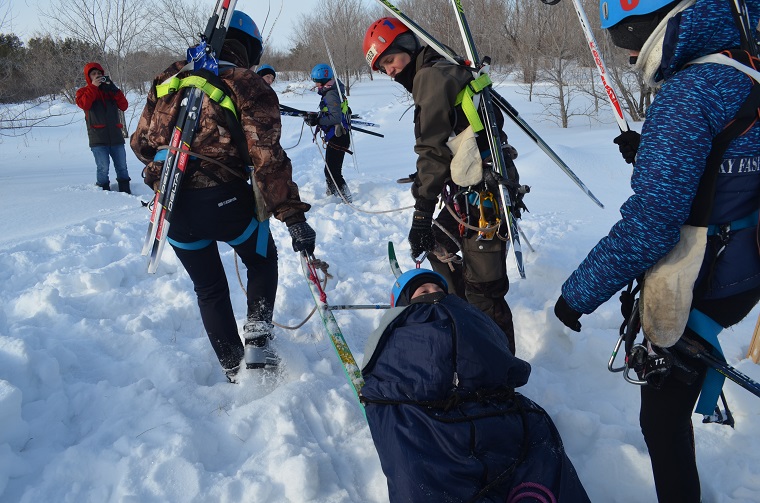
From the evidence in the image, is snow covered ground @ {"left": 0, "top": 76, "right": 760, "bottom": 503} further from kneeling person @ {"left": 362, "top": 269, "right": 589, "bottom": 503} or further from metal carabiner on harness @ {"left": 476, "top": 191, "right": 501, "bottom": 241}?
metal carabiner on harness @ {"left": 476, "top": 191, "right": 501, "bottom": 241}

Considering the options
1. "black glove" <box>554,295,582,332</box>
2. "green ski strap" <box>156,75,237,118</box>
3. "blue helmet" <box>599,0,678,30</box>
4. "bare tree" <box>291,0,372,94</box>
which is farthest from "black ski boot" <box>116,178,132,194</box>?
"bare tree" <box>291,0,372,94</box>

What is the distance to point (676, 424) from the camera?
167 centimetres

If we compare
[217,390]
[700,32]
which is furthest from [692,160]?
[217,390]

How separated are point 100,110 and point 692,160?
27.7 ft

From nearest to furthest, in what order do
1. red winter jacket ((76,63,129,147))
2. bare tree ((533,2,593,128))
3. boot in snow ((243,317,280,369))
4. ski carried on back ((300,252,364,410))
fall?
ski carried on back ((300,252,364,410))
boot in snow ((243,317,280,369))
red winter jacket ((76,63,129,147))
bare tree ((533,2,593,128))

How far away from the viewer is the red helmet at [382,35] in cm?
286

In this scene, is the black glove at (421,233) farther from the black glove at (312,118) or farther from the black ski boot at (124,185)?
the black ski boot at (124,185)

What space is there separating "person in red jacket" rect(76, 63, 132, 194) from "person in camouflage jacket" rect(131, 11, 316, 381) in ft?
20.2

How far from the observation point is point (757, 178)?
141 cm

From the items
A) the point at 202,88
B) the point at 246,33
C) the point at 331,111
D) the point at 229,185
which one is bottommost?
the point at 229,185

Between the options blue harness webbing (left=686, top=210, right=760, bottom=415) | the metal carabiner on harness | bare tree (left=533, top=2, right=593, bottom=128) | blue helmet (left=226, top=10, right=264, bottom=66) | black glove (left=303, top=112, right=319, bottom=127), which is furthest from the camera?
bare tree (left=533, top=2, right=593, bottom=128)

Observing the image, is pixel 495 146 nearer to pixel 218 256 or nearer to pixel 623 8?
pixel 623 8

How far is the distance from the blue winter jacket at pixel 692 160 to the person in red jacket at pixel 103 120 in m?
8.01

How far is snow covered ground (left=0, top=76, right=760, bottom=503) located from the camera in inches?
81.4
